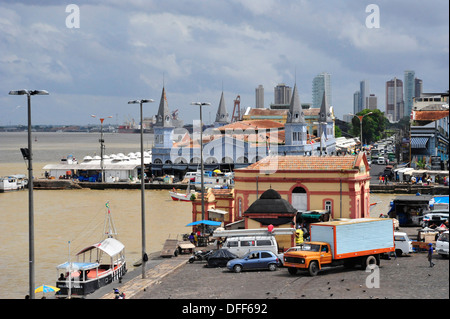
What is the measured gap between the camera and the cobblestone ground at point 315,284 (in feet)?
72.3

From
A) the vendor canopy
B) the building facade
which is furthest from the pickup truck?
the building facade

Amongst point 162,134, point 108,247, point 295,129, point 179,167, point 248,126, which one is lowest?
point 108,247

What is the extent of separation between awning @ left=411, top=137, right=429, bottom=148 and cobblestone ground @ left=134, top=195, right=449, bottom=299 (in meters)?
52.4

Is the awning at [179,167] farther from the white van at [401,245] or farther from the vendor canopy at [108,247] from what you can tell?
the white van at [401,245]

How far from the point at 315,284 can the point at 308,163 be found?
15814 millimetres

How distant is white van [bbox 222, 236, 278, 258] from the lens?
94.1 ft

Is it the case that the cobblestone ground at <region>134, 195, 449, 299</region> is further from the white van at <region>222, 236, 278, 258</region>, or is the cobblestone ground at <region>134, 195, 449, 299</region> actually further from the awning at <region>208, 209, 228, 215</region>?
the awning at <region>208, 209, 228, 215</region>

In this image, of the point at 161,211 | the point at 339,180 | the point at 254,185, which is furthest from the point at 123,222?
the point at 339,180

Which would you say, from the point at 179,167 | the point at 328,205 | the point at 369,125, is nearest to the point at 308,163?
the point at 328,205

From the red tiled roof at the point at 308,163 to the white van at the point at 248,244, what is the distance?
997 cm

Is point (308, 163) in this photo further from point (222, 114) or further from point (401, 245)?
point (222, 114)

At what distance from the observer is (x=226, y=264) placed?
2861 cm

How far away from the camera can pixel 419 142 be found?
261 feet

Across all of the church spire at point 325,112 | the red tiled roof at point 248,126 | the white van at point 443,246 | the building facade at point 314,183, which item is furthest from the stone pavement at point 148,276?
the church spire at point 325,112
